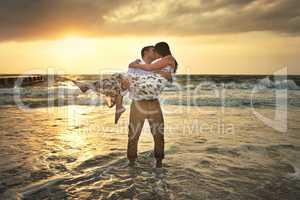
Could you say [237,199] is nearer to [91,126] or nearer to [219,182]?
[219,182]

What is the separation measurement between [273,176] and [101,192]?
9.76ft

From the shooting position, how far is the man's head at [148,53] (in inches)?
227

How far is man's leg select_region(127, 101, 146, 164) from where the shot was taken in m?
5.98

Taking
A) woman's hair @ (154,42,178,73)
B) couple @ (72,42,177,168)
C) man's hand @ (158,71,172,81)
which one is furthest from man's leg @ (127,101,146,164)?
woman's hair @ (154,42,178,73)

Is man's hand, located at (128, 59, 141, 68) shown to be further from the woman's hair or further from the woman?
the woman's hair

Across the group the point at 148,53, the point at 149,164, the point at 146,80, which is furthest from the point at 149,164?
the point at 148,53

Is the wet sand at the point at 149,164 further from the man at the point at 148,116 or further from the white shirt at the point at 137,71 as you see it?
the white shirt at the point at 137,71

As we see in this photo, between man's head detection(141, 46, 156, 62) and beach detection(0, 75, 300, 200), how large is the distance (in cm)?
205

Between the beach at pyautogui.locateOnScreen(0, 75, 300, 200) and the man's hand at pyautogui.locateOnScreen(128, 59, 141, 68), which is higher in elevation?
the man's hand at pyautogui.locateOnScreen(128, 59, 141, 68)

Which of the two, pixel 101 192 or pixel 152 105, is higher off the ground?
pixel 152 105

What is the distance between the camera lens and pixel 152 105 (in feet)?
19.4

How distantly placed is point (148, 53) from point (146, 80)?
1.67 feet

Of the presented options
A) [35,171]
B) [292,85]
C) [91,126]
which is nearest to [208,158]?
[35,171]

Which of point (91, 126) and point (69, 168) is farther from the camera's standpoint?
point (91, 126)
